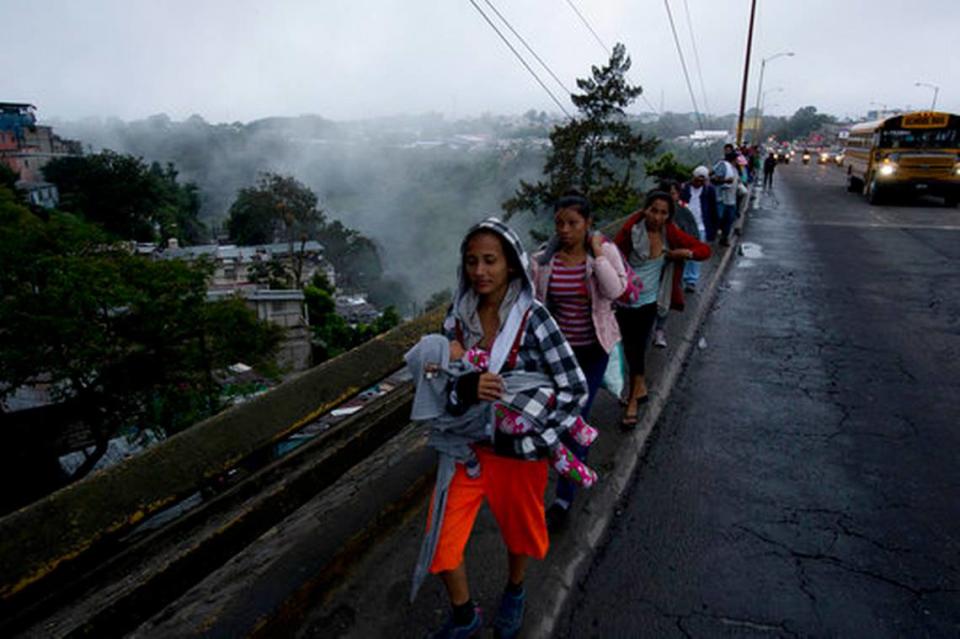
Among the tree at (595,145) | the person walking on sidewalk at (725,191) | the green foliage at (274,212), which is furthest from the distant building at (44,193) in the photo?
the person walking on sidewalk at (725,191)

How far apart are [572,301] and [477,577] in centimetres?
152

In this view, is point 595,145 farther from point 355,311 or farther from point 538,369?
point 538,369

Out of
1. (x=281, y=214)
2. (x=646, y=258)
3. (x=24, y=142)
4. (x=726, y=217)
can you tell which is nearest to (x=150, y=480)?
(x=646, y=258)

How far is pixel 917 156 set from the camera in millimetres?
18562

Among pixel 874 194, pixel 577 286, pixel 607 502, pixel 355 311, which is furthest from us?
pixel 355 311

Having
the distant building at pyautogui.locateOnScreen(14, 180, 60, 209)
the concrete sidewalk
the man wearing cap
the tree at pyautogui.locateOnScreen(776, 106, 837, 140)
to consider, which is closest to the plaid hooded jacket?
the concrete sidewalk

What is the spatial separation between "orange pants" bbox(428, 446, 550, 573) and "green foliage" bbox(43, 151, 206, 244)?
173ft

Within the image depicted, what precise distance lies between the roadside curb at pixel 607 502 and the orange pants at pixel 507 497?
19.8 inches

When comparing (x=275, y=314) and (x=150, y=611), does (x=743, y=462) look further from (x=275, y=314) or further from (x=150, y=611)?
(x=275, y=314)

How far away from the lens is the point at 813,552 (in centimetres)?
317

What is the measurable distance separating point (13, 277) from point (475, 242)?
18.0m

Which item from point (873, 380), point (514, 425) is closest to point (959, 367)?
point (873, 380)

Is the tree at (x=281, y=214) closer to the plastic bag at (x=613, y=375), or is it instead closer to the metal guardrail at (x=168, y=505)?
the metal guardrail at (x=168, y=505)

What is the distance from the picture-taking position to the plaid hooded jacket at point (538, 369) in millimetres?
2182
